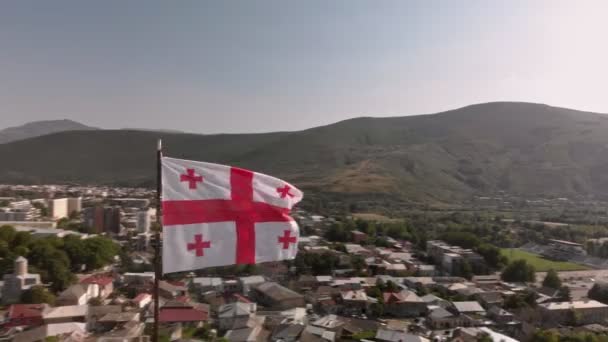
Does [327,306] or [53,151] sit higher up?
[53,151]

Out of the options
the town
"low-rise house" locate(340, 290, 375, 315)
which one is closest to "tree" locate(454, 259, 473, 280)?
the town

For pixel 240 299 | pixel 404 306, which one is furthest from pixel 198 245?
pixel 404 306

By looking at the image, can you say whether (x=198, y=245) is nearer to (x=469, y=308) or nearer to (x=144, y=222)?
(x=469, y=308)

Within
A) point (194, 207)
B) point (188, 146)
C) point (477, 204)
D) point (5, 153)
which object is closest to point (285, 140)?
point (188, 146)

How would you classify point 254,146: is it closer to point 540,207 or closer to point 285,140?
point 285,140

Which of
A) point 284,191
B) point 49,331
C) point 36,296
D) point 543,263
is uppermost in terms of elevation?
point 284,191

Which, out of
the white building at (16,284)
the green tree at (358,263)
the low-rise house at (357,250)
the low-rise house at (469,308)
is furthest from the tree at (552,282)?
the white building at (16,284)

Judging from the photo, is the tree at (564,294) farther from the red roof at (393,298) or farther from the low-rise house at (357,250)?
the low-rise house at (357,250)
